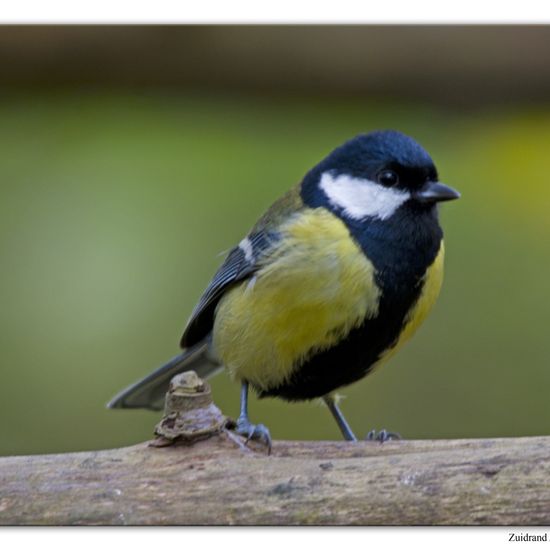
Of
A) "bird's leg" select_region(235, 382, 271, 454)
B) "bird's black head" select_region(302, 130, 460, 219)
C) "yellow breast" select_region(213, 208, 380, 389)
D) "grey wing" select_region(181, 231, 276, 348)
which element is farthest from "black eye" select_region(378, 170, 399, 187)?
"bird's leg" select_region(235, 382, 271, 454)

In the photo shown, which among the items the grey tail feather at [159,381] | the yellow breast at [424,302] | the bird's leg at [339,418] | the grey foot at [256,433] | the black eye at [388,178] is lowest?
the bird's leg at [339,418]

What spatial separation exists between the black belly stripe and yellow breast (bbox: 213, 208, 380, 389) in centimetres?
2

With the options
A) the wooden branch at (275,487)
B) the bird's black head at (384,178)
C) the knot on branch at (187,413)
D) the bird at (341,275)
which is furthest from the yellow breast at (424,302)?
the knot on branch at (187,413)

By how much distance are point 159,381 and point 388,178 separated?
27.7 inches

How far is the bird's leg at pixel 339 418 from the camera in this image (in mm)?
1974

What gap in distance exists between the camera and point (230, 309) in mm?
1802

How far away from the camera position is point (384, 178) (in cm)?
168

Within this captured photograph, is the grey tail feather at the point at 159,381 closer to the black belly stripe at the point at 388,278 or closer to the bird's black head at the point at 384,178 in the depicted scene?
the black belly stripe at the point at 388,278

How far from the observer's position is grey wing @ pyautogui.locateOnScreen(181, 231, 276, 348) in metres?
Answer: 1.78

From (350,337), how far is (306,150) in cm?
61

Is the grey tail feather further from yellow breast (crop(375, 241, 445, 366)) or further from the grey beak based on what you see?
the grey beak

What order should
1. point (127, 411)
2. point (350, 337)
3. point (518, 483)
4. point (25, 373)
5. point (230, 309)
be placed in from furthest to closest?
point (127, 411), point (25, 373), point (230, 309), point (350, 337), point (518, 483)
